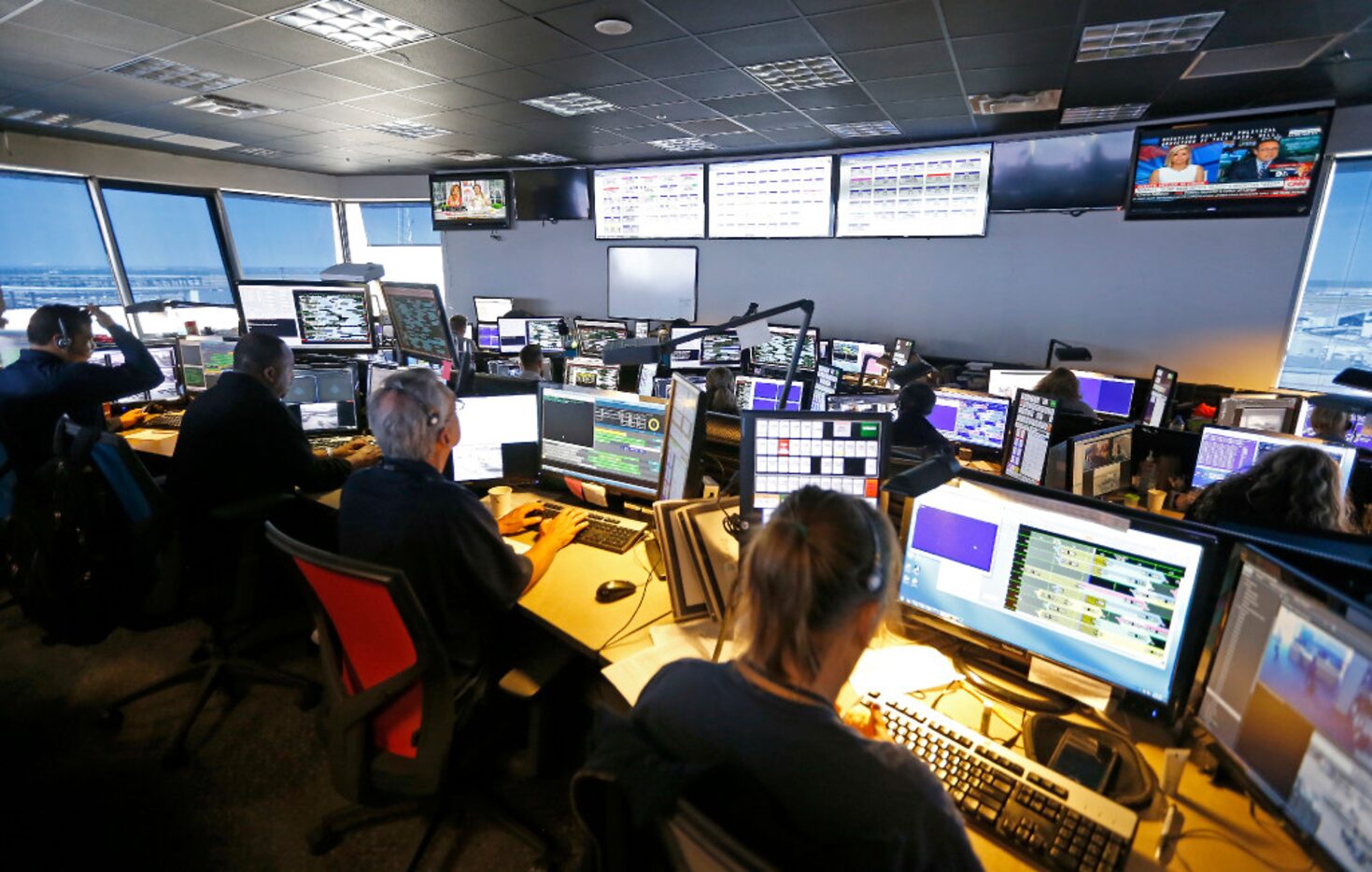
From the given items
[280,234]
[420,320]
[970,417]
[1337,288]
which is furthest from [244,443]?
[280,234]

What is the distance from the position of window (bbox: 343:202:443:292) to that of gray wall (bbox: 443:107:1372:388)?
4568mm

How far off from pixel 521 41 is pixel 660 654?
132 inches

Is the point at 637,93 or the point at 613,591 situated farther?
the point at 637,93

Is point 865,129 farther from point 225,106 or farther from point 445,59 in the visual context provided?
point 225,106

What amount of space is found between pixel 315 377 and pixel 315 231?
7.32m

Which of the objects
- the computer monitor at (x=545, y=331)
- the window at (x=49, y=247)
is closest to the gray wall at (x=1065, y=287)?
the computer monitor at (x=545, y=331)

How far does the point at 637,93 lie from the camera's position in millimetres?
4227

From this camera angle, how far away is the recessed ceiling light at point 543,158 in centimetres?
663

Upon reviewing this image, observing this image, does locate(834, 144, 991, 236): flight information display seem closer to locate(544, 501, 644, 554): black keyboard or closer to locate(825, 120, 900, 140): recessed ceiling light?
locate(825, 120, 900, 140): recessed ceiling light

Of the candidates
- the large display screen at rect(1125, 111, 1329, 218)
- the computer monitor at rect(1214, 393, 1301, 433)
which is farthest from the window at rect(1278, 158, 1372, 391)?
the computer monitor at rect(1214, 393, 1301, 433)

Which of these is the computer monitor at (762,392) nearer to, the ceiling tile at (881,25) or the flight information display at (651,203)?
the ceiling tile at (881,25)

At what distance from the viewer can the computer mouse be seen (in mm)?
1718

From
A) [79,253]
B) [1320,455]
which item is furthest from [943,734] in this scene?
[79,253]

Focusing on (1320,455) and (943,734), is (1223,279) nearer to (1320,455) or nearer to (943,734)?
(1320,455)
